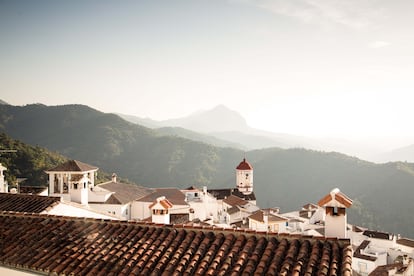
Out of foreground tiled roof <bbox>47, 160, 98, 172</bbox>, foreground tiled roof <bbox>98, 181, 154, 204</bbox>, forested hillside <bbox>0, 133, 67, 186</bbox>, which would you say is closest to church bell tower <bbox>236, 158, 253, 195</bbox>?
foreground tiled roof <bbox>98, 181, 154, 204</bbox>

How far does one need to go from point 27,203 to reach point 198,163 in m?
88.8

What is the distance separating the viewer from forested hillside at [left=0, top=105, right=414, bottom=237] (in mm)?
82312

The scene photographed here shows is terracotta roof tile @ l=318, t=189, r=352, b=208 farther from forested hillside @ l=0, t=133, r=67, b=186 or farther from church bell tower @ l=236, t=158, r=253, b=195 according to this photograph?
church bell tower @ l=236, t=158, r=253, b=195

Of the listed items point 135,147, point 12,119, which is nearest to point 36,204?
point 135,147

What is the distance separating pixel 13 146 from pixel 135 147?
183 feet

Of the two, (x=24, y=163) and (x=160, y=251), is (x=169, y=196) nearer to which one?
(x=24, y=163)

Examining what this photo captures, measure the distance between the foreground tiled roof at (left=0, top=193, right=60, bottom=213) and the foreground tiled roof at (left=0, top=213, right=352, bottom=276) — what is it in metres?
3.87

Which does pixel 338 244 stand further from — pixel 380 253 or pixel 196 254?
pixel 380 253

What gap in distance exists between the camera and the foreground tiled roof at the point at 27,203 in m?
12.1

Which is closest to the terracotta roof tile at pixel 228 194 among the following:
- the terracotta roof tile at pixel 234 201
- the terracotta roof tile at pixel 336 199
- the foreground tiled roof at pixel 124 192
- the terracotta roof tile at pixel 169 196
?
the terracotta roof tile at pixel 234 201

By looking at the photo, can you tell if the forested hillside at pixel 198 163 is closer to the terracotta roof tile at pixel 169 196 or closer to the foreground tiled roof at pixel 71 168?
the terracotta roof tile at pixel 169 196

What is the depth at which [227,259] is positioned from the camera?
641 centimetres

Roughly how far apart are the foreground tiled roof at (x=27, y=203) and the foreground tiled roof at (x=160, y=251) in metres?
3.87

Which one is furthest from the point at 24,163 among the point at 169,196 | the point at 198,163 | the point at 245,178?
the point at 198,163
